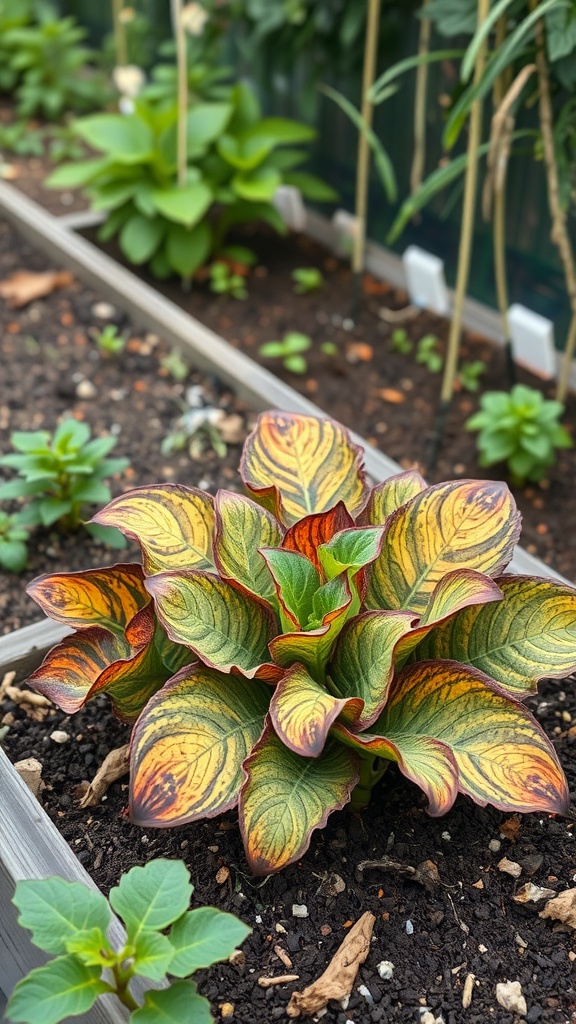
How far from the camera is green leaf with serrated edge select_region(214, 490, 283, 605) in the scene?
4.50 ft

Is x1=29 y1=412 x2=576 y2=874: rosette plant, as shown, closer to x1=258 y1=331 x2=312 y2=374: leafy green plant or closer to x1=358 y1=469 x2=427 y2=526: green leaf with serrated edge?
x1=358 y1=469 x2=427 y2=526: green leaf with serrated edge

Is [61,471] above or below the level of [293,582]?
below

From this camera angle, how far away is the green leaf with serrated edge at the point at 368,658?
1254mm

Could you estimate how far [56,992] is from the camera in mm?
1035

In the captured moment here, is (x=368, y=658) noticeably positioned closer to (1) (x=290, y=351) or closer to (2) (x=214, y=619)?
(2) (x=214, y=619)

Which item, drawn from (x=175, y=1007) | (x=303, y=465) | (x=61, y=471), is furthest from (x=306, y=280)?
(x=175, y=1007)

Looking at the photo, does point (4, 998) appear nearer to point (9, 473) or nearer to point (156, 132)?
point (9, 473)

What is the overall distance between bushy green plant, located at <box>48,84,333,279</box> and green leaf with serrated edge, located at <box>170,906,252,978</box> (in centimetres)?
196

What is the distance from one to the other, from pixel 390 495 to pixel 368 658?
0.99 feet

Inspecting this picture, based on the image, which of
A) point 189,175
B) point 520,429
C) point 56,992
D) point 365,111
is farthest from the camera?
point 189,175

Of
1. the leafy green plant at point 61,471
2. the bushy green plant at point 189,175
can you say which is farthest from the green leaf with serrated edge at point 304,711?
the bushy green plant at point 189,175

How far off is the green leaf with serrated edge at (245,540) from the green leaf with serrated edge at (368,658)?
4.9 inches

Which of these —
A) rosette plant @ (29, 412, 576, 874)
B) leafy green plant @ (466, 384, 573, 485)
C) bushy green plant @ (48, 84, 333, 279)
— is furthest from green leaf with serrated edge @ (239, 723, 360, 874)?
bushy green plant @ (48, 84, 333, 279)

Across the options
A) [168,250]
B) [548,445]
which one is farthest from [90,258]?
[548,445]
